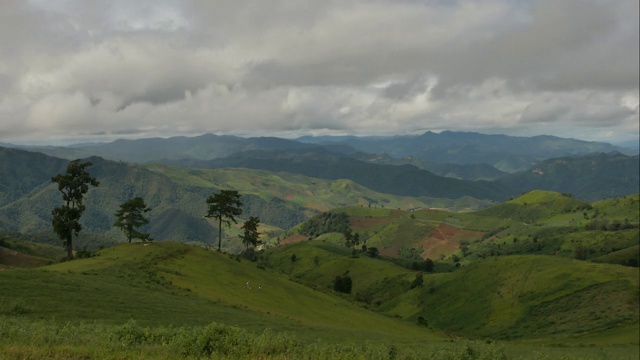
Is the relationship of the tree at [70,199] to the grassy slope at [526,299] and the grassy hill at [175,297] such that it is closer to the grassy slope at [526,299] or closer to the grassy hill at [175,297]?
the grassy hill at [175,297]

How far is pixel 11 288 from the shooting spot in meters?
33.9

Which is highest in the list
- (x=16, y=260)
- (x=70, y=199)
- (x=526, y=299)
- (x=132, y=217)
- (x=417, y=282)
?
(x=70, y=199)

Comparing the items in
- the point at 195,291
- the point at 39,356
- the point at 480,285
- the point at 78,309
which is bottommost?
the point at 480,285

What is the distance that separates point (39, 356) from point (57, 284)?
2812 centimetres

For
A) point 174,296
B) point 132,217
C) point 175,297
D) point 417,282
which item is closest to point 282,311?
point 174,296

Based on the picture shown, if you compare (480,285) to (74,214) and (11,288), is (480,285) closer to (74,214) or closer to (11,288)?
(74,214)

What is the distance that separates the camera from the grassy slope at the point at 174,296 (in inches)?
1321

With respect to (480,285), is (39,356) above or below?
above

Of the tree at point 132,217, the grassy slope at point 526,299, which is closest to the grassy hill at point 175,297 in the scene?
the tree at point 132,217

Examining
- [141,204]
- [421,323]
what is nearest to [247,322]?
[141,204]

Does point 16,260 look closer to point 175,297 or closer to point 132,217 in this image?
point 132,217

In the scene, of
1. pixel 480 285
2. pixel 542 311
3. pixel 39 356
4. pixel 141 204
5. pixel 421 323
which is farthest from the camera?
pixel 480 285

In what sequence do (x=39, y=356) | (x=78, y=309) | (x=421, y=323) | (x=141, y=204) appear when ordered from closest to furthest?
(x=39, y=356), (x=78, y=309), (x=141, y=204), (x=421, y=323)

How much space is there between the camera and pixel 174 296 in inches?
1804
